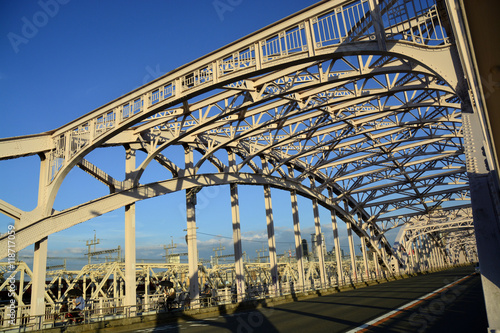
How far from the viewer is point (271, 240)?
30094 millimetres

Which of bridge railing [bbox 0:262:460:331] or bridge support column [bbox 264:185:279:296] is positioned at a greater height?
bridge support column [bbox 264:185:279:296]

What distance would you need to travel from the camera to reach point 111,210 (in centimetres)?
2083

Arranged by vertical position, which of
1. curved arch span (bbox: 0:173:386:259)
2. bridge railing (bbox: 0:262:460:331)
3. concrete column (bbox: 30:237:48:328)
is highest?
curved arch span (bbox: 0:173:386:259)

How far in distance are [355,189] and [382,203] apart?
318 inches

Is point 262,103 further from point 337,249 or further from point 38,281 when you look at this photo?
point 337,249

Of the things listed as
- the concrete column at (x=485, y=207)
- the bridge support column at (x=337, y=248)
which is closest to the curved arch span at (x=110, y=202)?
the bridge support column at (x=337, y=248)

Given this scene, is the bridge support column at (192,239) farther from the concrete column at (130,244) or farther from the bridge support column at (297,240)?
the bridge support column at (297,240)

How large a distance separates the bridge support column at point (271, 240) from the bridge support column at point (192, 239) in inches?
296

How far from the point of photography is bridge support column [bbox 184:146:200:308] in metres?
22.5

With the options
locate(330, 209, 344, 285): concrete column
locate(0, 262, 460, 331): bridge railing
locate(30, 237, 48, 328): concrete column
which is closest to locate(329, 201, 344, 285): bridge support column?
locate(330, 209, 344, 285): concrete column

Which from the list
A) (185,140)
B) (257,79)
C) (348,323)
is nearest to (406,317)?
(348,323)

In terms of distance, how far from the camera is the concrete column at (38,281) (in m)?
17.4

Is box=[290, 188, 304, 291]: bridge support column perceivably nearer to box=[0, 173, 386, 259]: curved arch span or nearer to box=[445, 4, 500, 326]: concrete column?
box=[0, 173, 386, 259]: curved arch span

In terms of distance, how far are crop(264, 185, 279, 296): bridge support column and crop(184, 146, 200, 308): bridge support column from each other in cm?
753
